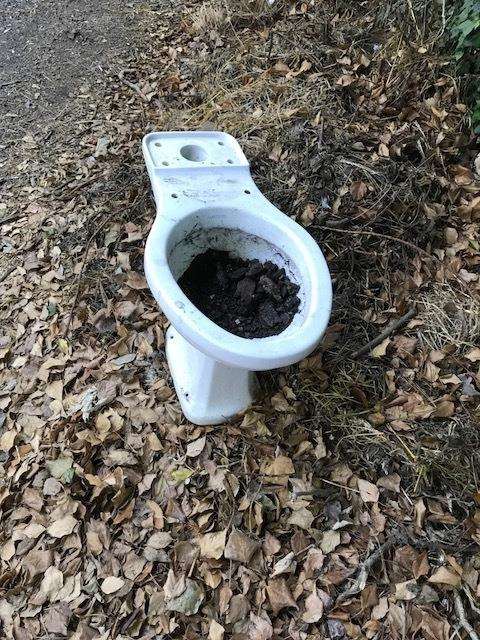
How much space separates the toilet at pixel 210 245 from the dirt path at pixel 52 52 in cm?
141

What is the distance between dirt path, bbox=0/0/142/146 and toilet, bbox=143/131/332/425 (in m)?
1.41

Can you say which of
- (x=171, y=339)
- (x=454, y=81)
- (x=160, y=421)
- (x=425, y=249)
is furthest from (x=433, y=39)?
(x=160, y=421)

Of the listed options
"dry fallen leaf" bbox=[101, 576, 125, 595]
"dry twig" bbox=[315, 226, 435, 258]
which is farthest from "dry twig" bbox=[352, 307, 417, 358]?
"dry fallen leaf" bbox=[101, 576, 125, 595]

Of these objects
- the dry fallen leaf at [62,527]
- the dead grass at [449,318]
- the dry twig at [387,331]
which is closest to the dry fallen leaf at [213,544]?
the dry fallen leaf at [62,527]

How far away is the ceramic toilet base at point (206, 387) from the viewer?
5.39 ft

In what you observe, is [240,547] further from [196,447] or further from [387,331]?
[387,331]

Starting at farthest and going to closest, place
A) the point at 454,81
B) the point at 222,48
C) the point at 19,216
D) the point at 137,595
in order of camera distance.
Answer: the point at 222,48
the point at 19,216
the point at 454,81
the point at 137,595

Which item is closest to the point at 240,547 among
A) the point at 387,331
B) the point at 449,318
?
the point at 387,331

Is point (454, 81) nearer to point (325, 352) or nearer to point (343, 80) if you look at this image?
point (343, 80)

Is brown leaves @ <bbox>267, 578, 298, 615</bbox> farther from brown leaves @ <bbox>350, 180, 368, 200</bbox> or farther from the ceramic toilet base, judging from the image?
brown leaves @ <bbox>350, 180, 368, 200</bbox>

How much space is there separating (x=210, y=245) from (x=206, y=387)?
17.9 inches

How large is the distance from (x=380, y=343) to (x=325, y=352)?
20cm

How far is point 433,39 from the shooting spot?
2.24 meters

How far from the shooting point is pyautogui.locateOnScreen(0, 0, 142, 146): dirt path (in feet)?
9.30
